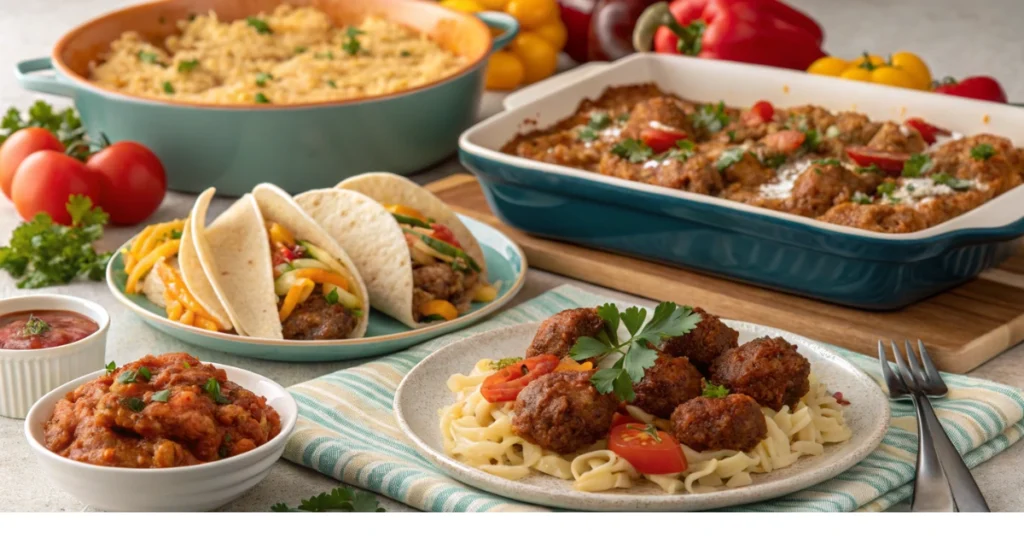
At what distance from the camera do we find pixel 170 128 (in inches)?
263

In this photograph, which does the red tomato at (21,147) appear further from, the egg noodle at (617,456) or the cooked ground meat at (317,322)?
the egg noodle at (617,456)

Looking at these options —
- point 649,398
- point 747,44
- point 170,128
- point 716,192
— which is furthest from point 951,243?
point 170,128

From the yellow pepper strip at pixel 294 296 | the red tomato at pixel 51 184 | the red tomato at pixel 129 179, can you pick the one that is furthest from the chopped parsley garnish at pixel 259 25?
the yellow pepper strip at pixel 294 296

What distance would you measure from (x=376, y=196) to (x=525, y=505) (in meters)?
2.26

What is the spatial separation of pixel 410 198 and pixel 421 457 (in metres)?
1.88

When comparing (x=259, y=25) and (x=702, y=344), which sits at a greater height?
(x=702, y=344)

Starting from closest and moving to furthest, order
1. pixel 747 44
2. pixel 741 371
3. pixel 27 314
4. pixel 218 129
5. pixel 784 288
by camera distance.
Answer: pixel 741 371, pixel 27 314, pixel 784 288, pixel 218 129, pixel 747 44

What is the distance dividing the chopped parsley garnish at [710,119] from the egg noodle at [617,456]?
2.55 m

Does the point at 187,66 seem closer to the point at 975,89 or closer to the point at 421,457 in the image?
the point at 421,457

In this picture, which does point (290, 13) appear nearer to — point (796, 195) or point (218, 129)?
point (218, 129)

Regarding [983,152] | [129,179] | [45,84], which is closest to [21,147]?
[45,84]

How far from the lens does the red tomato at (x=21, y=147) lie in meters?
6.73

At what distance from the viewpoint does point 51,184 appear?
6344mm

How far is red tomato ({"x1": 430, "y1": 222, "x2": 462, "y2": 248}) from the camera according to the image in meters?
5.54
